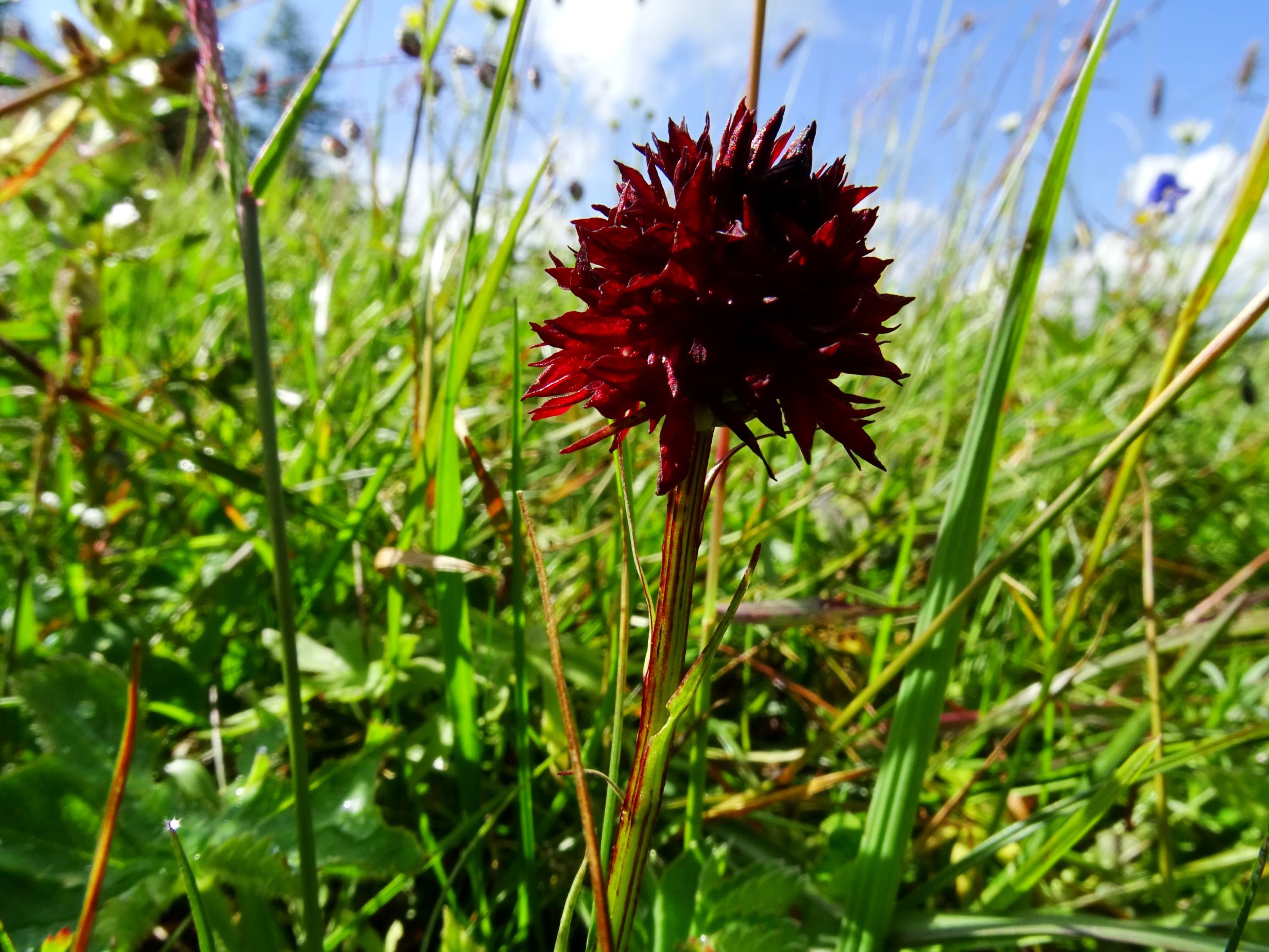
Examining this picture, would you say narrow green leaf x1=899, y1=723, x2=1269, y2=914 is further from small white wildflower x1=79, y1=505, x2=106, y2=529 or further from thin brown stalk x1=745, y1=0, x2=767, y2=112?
small white wildflower x1=79, y1=505, x2=106, y2=529

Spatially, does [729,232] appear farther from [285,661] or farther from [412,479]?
[412,479]

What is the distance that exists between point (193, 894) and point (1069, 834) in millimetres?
871

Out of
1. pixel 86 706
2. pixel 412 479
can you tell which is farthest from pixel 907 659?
pixel 86 706

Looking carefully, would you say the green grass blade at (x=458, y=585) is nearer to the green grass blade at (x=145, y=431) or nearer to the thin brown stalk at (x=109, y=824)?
the green grass blade at (x=145, y=431)

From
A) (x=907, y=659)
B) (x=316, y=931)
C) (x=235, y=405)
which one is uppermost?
(x=235, y=405)

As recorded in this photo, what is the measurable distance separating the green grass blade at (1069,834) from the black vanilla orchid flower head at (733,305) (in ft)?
1.82

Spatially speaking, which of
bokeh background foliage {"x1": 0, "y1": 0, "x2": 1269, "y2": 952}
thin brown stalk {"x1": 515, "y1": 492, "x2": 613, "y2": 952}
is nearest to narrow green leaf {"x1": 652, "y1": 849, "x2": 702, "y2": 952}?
bokeh background foliage {"x1": 0, "y1": 0, "x2": 1269, "y2": 952}

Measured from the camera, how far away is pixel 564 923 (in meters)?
0.58

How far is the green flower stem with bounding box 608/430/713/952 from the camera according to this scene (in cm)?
59

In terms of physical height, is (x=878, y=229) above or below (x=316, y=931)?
above

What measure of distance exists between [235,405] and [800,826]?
1.18 metres

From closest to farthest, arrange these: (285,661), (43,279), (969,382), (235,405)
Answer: (285,661) → (235,405) → (969,382) → (43,279)

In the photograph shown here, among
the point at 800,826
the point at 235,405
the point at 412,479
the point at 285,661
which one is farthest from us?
the point at 235,405

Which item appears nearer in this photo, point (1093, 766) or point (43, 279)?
point (1093, 766)
